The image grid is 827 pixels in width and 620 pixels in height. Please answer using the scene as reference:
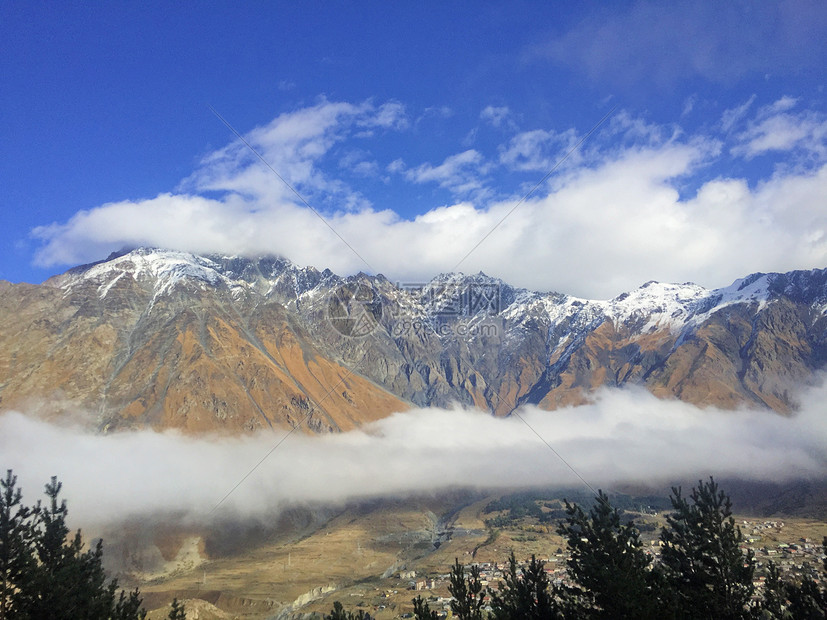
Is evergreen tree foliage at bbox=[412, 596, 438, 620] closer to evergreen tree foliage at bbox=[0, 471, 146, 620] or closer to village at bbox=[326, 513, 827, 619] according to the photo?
evergreen tree foliage at bbox=[0, 471, 146, 620]

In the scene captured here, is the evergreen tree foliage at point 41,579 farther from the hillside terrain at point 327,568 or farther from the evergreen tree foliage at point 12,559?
the hillside terrain at point 327,568

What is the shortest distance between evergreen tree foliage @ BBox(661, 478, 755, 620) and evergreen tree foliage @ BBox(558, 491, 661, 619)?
84.6 inches

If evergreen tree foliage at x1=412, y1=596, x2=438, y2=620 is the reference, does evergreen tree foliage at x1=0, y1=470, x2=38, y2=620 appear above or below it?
above

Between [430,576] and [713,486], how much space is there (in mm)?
130287

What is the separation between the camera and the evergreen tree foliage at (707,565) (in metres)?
34.9

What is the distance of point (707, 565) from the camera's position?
3653cm

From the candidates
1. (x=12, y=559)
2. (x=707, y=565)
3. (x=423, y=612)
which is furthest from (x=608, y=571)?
(x=12, y=559)

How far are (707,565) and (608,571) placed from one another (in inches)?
325

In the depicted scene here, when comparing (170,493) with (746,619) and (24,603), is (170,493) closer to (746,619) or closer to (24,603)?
(24,603)

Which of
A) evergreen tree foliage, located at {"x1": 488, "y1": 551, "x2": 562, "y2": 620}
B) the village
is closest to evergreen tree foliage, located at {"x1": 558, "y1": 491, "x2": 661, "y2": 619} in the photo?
evergreen tree foliage, located at {"x1": 488, "y1": 551, "x2": 562, "y2": 620}

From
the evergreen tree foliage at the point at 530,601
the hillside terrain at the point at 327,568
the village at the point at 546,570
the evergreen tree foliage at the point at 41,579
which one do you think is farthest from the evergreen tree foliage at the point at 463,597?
the hillside terrain at the point at 327,568

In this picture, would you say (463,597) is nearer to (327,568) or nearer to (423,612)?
(423,612)

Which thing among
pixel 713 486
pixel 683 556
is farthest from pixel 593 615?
pixel 713 486

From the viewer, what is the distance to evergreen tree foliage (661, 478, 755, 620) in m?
34.9
